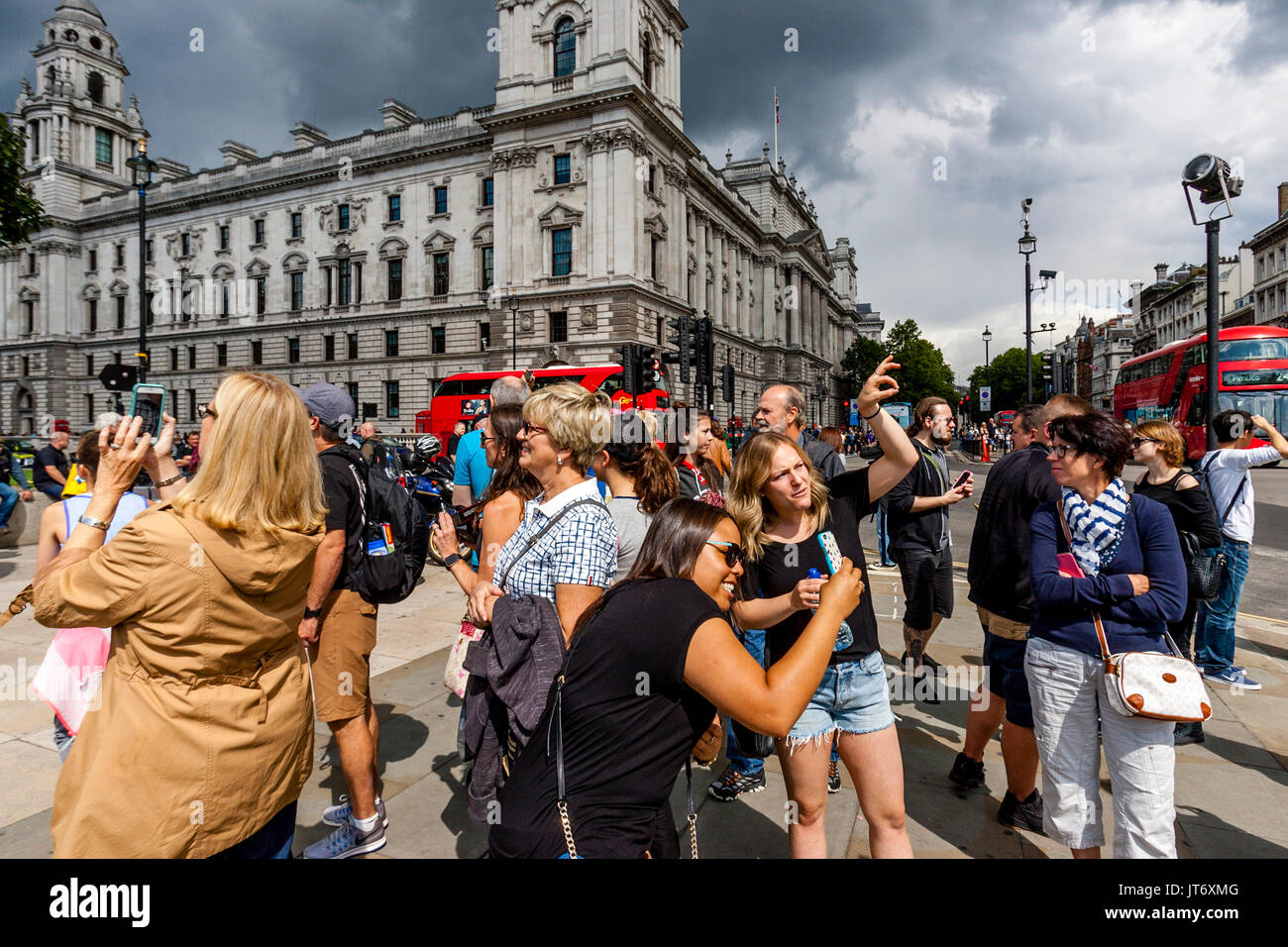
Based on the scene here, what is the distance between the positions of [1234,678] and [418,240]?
47068 millimetres

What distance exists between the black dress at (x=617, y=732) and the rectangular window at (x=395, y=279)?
48.6 m

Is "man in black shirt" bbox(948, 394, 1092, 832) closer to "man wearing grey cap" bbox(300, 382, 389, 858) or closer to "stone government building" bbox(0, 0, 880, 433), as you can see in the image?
"man wearing grey cap" bbox(300, 382, 389, 858)

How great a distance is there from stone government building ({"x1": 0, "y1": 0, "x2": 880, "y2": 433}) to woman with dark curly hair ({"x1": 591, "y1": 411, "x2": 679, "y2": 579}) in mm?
34576

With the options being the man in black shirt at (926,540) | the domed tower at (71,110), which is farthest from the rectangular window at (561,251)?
the domed tower at (71,110)

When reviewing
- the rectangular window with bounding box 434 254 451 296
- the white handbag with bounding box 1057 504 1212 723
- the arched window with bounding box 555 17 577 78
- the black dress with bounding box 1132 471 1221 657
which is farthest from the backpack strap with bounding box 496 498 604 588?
the rectangular window with bounding box 434 254 451 296

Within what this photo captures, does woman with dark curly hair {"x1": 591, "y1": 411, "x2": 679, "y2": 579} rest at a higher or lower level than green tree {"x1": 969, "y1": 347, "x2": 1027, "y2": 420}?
lower

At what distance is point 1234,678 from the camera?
530 cm

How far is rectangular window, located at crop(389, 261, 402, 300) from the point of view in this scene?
4591 cm

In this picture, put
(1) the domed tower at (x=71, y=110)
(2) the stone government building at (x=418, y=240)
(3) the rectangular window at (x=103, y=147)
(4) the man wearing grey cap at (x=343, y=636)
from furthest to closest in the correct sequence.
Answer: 1. (3) the rectangular window at (x=103, y=147)
2. (1) the domed tower at (x=71, y=110)
3. (2) the stone government building at (x=418, y=240)
4. (4) the man wearing grey cap at (x=343, y=636)

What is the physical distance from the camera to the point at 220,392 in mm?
1916

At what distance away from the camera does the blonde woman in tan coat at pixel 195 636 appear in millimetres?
1678

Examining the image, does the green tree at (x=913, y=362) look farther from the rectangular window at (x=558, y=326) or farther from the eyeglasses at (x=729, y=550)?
the eyeglasses at (x=729, y=550)

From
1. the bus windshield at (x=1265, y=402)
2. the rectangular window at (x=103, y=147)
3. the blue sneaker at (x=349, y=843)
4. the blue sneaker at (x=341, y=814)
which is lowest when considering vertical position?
the blue sneaker at (x=349, y=843)

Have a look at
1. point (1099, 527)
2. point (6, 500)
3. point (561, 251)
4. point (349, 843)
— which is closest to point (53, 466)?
point (6, 500)
